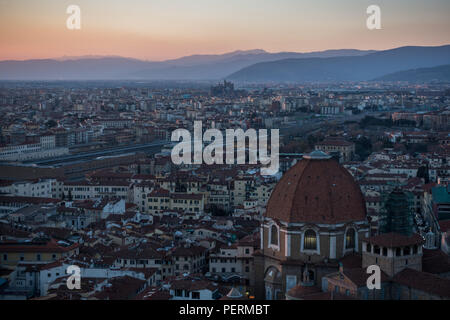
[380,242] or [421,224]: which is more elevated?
[380,242]

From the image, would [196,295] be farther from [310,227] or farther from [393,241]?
[393,241]

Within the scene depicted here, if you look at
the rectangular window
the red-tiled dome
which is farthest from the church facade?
the rectangular window

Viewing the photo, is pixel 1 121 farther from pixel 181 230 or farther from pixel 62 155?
pixel 181 230

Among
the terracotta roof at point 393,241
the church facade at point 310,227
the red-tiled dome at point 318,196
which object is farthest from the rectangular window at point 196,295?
the terracotta roof at point 393,241

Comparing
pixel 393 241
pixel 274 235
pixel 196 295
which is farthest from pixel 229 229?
pixel 393 241
